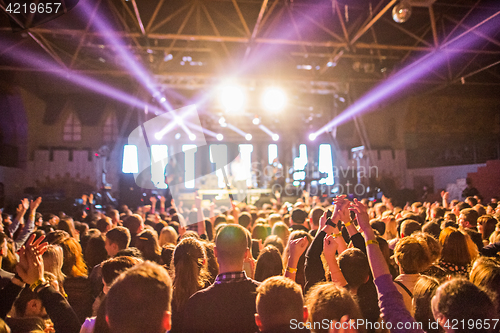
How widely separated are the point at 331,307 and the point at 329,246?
0.80 m

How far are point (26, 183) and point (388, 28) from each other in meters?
14.4

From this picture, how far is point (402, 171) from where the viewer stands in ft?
56.7

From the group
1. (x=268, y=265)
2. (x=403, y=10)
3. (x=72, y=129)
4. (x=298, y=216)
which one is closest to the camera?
(x=268, y=265)

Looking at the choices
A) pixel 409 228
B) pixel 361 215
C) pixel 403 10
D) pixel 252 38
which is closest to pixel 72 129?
pixel 252 38

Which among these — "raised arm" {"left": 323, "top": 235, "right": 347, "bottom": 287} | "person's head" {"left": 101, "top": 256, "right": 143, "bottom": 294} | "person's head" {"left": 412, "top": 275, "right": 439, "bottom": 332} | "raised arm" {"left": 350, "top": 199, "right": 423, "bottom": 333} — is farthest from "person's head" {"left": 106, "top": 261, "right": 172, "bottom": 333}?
"person's head" {"left": 412, "top": 275, "right": 439, "bottom": 332}

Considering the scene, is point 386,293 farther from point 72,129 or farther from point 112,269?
point 72,129

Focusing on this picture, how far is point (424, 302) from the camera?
180cm

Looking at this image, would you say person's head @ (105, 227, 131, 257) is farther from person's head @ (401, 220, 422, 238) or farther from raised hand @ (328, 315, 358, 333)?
person's head @ (401, 220, 422, 238)

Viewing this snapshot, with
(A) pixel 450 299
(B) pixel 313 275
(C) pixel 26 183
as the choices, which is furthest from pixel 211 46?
(A) pixel 450 299

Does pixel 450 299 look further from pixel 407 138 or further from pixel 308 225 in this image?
pixel 407 138

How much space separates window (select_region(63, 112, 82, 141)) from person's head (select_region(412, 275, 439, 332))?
16.8 m

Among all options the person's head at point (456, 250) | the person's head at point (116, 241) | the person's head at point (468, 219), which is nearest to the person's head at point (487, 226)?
the person's head at point (468, 219)

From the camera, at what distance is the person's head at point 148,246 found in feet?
10.5

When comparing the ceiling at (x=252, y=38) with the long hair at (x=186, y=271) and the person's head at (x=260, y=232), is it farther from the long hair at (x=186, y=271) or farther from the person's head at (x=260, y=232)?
the long hair at (x=186, y=271)
